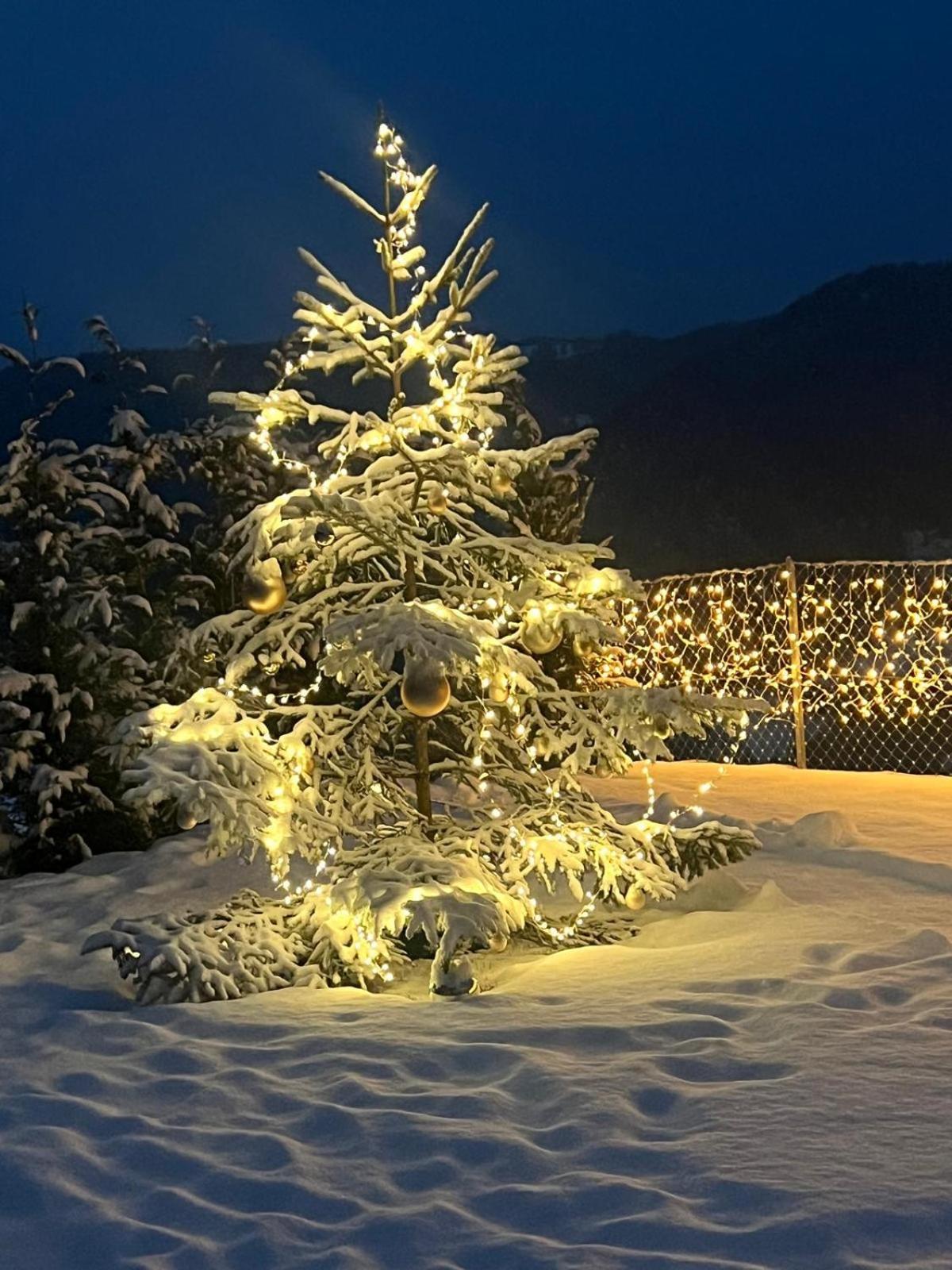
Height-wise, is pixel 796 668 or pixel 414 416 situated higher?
pixel 414 416

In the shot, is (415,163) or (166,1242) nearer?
(166,1242)

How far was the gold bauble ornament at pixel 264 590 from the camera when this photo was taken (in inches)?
185

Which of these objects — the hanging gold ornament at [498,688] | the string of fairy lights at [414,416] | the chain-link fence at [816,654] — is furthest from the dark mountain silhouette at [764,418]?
the hanging gold ornament at [498,688]

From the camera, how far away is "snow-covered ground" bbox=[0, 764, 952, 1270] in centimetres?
253

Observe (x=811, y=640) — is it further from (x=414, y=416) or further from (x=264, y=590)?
(x=264, y=590)

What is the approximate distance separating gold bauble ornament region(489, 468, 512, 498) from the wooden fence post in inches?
198

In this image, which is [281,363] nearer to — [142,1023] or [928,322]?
[142,1023]

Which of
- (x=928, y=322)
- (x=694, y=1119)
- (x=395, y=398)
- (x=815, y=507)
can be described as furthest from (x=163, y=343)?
(x=694, y=1119)

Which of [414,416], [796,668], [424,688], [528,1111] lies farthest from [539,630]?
[796,668]

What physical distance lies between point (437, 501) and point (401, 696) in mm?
811

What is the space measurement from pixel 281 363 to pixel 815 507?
2857 centimetres

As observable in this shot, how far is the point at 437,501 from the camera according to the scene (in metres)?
4.97

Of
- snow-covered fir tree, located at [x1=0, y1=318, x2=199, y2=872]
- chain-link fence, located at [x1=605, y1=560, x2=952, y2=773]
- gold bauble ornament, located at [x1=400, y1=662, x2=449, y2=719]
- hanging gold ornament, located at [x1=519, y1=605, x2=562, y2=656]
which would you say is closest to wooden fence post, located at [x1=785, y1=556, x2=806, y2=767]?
chain-link fence, located at [x1=605, y1=560, x2=952, y2=773]

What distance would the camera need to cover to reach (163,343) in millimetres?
33000
